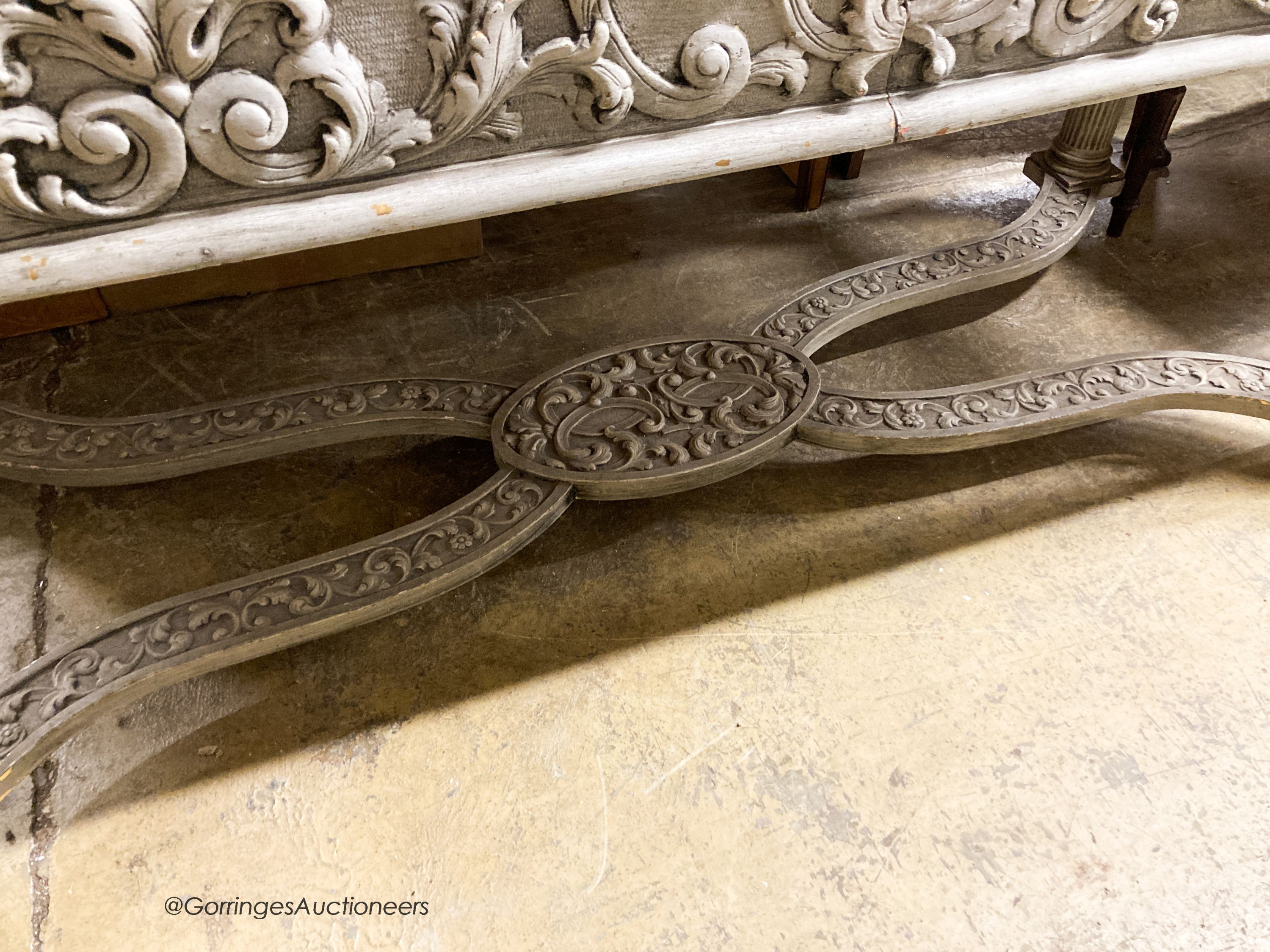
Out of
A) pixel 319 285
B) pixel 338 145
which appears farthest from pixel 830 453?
pixel 319 285

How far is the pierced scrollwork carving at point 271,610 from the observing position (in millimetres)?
1178

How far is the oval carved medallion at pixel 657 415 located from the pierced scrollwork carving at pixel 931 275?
0.12 metres

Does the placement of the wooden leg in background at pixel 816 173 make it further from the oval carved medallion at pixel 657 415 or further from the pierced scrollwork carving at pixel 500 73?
the pierced scrollwork carving at pixel 500 73

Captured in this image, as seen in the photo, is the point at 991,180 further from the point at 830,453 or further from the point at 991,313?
the point at 830,453

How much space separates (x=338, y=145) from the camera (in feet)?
3.75

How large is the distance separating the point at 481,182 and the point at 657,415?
49cm

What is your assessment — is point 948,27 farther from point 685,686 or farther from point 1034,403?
point 685,686

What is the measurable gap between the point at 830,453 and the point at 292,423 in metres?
1.04

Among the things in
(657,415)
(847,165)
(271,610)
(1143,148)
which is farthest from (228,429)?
(1143,148)

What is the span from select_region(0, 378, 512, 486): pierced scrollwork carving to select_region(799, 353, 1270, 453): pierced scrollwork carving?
635 mm

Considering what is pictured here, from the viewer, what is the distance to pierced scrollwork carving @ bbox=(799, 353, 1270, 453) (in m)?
1.55

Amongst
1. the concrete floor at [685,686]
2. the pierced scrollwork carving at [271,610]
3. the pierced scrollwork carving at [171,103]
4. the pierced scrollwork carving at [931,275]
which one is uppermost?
the pierced scrollwork carving at [171,103]

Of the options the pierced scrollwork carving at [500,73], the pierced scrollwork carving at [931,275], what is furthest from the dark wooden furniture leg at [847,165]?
the pierced scrollwork carving at [500,73]

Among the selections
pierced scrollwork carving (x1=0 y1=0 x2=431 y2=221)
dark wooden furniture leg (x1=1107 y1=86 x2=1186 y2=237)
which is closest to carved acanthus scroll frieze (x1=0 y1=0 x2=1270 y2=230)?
pierced scrollwork carving (x1=0 y1=0 x2=431 y2=221)
